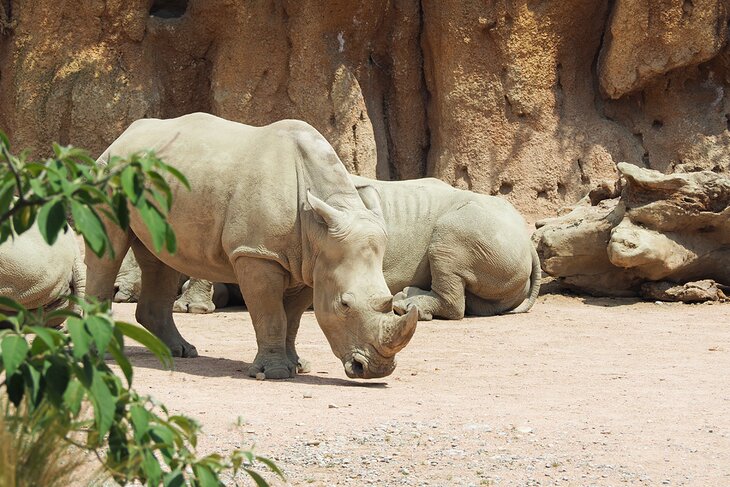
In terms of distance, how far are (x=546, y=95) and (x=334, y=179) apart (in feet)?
27.6

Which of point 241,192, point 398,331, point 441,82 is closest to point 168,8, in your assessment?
point 441,82

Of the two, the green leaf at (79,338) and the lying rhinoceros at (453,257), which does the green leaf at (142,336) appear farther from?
the lying rhinoceros at (453,257)

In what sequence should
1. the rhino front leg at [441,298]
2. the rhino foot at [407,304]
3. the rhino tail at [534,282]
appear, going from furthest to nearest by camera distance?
1. the rhino tail at [534,282]
2. the rhino front leg at [441,298]
3. the rhino foot at [407,304]

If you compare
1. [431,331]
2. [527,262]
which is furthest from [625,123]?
[431,331]

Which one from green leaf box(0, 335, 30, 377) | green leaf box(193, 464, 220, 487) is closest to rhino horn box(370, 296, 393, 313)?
green leaf box(193, 464, 220, 487)

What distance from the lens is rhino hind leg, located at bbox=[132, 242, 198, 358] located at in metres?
9.24

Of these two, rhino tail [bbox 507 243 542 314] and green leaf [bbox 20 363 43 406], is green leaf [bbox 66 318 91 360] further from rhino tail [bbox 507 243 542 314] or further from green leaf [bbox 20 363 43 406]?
rhino tail [bbox 507 243 542 314]

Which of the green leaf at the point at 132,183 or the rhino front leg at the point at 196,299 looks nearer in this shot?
the green leaf at the point at 132,183

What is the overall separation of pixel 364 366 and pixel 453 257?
14.3ft

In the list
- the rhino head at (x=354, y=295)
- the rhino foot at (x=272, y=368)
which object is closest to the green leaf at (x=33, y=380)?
the rhino head at (x=354, y=295)

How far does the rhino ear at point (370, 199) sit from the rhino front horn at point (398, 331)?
92 centimetres

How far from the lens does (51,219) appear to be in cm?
293

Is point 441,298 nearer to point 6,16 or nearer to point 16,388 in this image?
point 6,16

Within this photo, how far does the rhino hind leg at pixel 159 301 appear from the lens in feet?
30.3
